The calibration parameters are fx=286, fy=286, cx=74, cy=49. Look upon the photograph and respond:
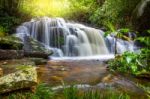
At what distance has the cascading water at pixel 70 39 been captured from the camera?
542 inches

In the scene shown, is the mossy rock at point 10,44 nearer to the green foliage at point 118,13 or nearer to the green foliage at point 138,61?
the green foliage at point 138,61

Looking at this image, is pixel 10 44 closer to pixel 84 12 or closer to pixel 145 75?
pixel 145 75

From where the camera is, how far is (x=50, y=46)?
14.0 m

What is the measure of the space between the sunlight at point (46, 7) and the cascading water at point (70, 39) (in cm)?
287

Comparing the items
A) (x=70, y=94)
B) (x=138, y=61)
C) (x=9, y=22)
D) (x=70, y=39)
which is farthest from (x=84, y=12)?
(x=70, y=94)

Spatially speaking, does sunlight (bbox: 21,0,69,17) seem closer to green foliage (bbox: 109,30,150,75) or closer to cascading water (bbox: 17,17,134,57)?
cascading water (bbox: 17,17,134,57)

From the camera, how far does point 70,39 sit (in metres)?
14.2

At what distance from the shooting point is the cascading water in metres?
13.8

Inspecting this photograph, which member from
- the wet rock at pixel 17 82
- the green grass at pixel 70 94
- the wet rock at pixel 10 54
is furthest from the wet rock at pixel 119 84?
the wet rock at pixel 10 54

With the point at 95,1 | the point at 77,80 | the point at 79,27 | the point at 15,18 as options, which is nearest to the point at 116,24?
the point at 79,27

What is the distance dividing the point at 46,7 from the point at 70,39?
6991 mm

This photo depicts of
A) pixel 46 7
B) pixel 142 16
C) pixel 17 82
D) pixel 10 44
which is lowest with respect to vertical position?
pixel 17 82

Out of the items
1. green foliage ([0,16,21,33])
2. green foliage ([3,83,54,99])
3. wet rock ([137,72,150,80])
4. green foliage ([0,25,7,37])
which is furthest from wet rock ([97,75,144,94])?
green foliage ([0,16,21,33])

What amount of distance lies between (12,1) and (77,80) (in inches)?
407
